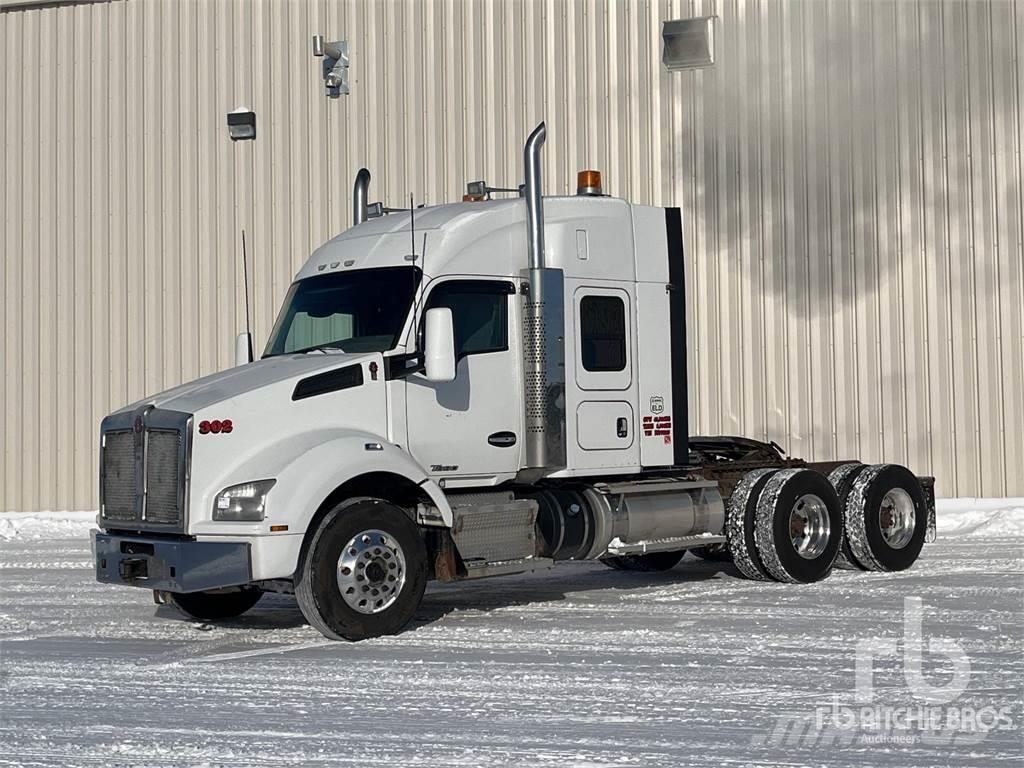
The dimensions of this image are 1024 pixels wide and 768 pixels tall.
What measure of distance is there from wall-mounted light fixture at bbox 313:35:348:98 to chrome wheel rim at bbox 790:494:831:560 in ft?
38.4

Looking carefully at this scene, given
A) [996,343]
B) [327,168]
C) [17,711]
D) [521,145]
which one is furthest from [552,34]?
[17,711]

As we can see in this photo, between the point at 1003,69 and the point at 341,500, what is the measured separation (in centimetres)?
1288

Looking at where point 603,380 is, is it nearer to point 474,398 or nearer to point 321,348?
point 474,398

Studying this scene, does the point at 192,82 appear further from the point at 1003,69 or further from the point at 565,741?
the point at 565,741

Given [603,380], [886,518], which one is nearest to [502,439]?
[603,380]

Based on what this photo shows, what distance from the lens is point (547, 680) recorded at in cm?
756

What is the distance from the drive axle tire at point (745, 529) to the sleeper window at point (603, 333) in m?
1.77

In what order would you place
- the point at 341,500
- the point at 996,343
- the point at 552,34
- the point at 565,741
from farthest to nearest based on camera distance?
the point at 552,34
the point at 996,343
the point at 341,500
the point at 565,741

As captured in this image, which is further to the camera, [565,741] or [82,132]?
[82,132]

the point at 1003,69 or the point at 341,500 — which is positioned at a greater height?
the point at 1003,69

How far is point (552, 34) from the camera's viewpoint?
20.2 m

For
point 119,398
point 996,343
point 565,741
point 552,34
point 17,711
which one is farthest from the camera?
point 119,398

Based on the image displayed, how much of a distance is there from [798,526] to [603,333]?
8.96ft

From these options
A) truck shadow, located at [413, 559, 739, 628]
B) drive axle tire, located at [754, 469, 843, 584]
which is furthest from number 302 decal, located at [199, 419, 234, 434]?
drive axle tire, located at [754, 469, 843, 584]
